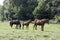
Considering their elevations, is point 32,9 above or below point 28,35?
below

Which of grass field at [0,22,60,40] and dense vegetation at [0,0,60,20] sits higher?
grass field at [0,22,60,40]

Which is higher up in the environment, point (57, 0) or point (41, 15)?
point (57, 0)

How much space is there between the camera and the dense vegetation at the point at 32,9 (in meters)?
57.2

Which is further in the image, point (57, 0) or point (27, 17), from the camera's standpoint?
point (27, 17)

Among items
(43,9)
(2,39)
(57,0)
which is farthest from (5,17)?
(2,39)

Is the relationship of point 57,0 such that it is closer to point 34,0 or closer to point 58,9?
point 58,9

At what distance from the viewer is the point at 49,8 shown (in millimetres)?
57812

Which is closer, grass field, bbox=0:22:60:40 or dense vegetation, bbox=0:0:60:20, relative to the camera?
grass field, bbox=0:22:60:40

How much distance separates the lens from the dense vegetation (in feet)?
188

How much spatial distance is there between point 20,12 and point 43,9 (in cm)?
731

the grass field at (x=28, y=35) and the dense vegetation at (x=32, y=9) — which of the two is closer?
the grass field at (x=28, y=35)

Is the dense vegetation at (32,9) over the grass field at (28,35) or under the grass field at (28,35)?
under

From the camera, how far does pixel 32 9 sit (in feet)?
204

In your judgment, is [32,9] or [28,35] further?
[32,9]
